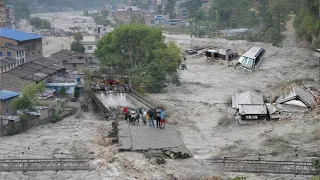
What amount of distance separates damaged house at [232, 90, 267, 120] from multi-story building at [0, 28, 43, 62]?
22.9m

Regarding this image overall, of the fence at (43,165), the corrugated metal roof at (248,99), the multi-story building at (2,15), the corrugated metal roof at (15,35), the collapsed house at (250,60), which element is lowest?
the fence at (43,165)

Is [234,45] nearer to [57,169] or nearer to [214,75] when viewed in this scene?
[214,75]

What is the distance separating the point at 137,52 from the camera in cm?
4119

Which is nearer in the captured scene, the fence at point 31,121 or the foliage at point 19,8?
the fence at point 31,121

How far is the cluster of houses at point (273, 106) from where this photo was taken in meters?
27.9

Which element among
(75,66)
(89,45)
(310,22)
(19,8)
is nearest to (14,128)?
(75,66)

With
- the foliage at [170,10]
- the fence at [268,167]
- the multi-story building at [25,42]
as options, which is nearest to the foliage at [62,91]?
the multi-story building at [25,42]

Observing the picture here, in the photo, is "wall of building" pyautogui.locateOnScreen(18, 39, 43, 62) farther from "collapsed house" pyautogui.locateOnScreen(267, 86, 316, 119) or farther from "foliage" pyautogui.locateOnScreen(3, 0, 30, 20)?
"foliage" pyautogui.locateOnScreen(3, 0, 30, 20)

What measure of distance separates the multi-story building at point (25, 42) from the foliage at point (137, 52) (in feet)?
26.1

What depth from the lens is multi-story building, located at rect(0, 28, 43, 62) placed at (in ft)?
149

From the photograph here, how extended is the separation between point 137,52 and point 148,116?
620 inches

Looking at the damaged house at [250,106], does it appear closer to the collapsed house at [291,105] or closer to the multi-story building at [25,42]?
the collapsed house at [291,105]

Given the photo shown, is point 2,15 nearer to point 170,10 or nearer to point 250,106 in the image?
point 170,10

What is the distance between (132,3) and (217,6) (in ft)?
219
